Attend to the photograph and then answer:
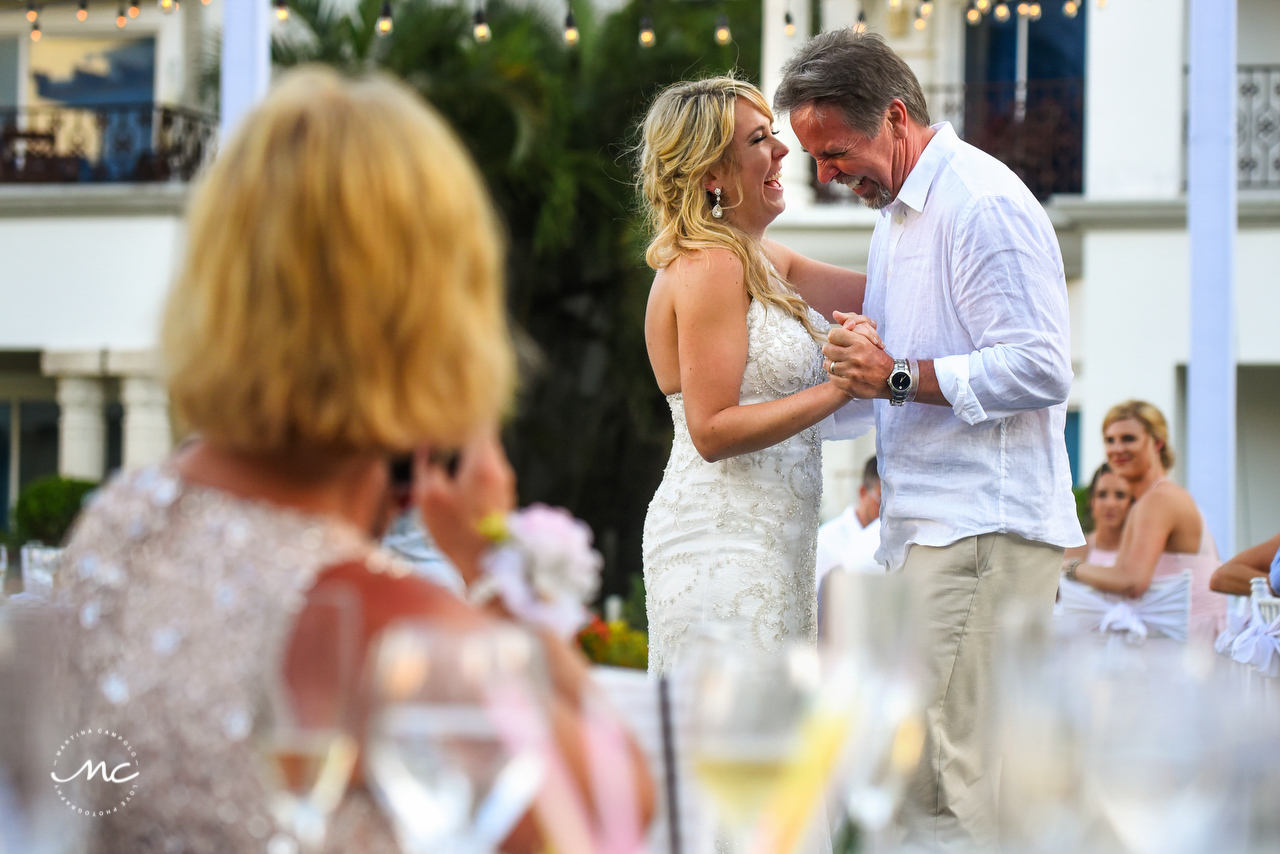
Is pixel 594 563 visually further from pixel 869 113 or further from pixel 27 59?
pixel 27 59

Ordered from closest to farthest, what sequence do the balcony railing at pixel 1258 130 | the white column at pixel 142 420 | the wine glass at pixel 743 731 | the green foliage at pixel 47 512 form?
the wine glass at pixel 743 731 → the balcony railing at pixel 1258 130 → the green foliage at pixel 47 512 → the white column at pixel 142 420

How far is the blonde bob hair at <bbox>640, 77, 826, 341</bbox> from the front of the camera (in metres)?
3.33

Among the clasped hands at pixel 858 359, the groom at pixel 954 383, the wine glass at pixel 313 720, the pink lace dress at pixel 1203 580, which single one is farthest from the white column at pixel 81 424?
the wine glass at pixel 313 720

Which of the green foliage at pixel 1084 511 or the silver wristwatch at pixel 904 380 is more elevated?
the silver wristwatch at pixel 904 380

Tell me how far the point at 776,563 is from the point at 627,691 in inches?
70.4

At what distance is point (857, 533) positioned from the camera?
21.7 ft

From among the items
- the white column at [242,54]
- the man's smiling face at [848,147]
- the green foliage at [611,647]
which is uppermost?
the white column at [242,54]

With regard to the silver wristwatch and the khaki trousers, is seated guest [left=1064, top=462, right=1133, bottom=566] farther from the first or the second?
the silver wristwatch

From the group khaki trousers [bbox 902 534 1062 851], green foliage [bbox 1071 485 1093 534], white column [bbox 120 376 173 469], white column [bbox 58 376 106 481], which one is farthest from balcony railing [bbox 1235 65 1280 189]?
white column [bbox 58 376 106 481]

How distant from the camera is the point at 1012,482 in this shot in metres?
3.00

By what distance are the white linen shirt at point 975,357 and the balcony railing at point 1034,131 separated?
10.4 metres

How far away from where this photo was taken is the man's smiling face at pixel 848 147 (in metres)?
3.16

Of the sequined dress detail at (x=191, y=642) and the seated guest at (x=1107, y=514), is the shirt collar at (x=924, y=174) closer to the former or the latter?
the sequined dress detail at (x=191, y=642)

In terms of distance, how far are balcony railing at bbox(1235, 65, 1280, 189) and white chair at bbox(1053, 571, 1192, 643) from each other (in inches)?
295
